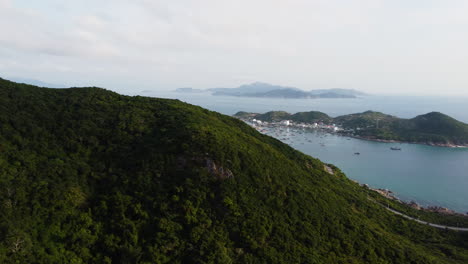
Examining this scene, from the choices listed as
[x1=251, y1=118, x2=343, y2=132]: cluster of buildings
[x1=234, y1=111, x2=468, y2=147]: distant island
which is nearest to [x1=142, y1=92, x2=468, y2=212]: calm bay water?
[x1=234, y1=111, x2=468, y2=147]: distant island

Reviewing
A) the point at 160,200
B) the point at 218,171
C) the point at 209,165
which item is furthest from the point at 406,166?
the point at 160,200

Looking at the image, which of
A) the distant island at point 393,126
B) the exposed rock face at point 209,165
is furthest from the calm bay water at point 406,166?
the exposed rock face at point 209,165

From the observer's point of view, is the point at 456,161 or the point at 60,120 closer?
the point at 60,120

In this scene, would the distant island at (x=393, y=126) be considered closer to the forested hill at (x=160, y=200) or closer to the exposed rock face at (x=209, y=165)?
the forested hill at (x=160, y=200)

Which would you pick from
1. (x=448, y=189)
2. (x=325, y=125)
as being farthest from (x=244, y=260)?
(x=325, y=125)

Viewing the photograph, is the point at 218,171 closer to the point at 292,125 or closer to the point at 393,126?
the point at 393,126

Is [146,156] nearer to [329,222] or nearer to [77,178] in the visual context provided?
[77,178]

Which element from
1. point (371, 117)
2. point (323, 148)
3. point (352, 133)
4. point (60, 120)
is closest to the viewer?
point (60, 120)
